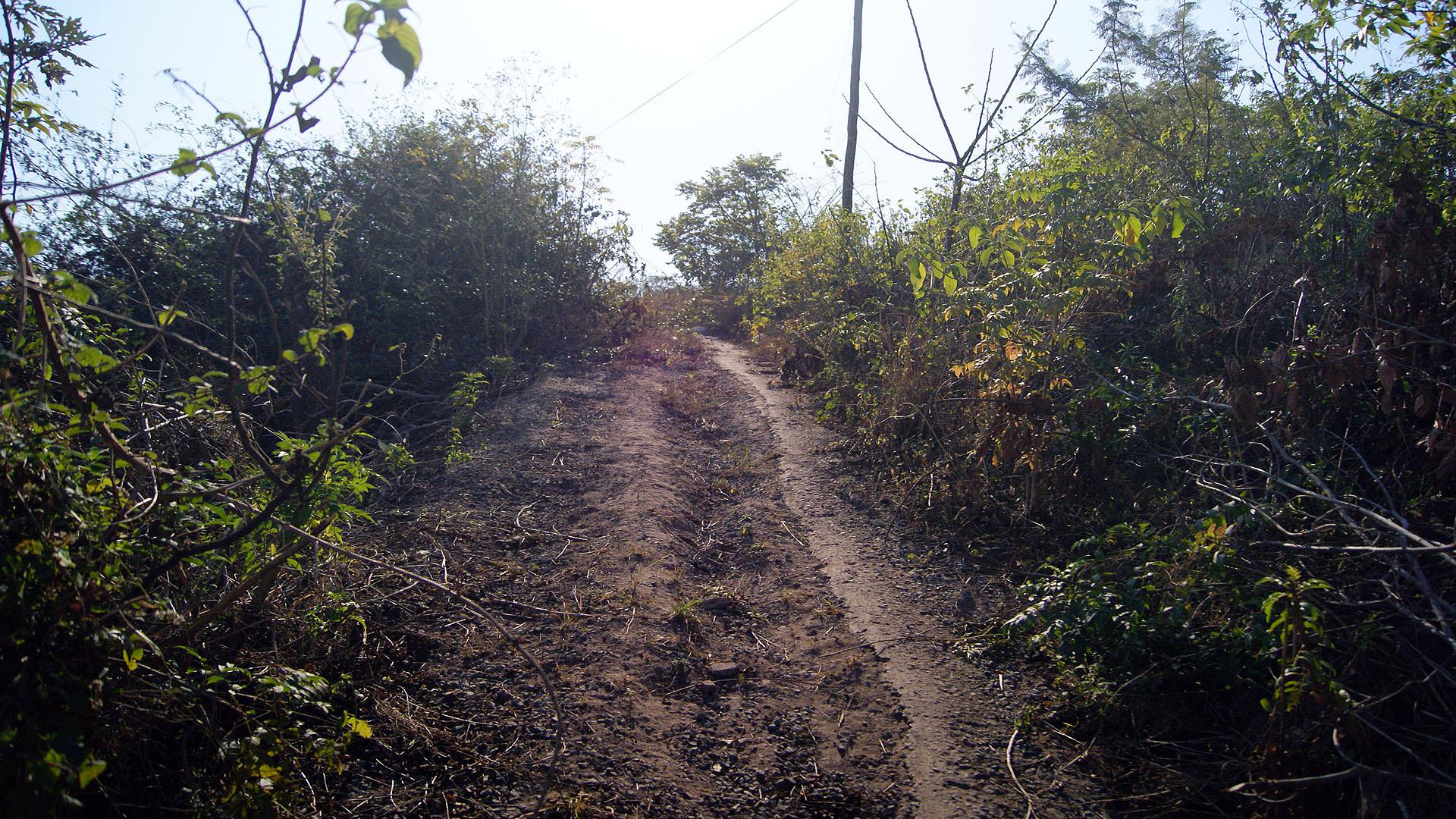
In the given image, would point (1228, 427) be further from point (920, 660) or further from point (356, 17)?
point (356, 17)

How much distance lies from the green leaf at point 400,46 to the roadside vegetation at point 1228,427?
2290mm

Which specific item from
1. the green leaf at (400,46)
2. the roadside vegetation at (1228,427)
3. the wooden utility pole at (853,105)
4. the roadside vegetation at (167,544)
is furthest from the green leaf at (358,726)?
the wooden utility pole at (853,105)

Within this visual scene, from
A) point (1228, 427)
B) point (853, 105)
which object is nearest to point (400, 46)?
point (1228, 427)

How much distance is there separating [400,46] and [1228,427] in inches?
155

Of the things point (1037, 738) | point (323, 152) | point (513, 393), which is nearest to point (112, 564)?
point (1037, 738)

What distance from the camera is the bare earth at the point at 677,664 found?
9.23 feet

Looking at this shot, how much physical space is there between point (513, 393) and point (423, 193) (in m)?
3.35

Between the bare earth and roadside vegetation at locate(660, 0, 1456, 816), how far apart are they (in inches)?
18.1

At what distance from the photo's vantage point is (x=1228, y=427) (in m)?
3.88

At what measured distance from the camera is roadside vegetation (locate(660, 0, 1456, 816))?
2650mm

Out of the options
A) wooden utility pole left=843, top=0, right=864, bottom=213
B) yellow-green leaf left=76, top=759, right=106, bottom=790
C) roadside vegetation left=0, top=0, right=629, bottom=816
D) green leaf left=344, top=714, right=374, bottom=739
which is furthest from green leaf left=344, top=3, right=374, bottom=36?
wooden utility pole left=843, top=0, right=864, bottom=213

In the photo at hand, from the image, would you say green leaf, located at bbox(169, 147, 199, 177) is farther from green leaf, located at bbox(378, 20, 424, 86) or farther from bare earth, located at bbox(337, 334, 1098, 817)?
bare earth, located at bbox(337, 334, 1098, 817)

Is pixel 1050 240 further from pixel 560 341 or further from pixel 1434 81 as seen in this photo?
pixel 560 341

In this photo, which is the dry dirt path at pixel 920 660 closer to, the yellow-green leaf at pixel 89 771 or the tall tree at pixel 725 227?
the yellow-green leaf at pixel 89 771
